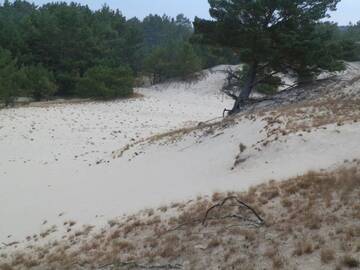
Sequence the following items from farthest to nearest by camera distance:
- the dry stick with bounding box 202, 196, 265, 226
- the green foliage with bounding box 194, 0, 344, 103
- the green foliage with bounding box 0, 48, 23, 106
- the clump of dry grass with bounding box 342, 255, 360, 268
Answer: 1. the green foliage with bounding box 0, 48, 23, 106
2. the green foliage with bounding box 194, 0, 344, 103
3. the dry stick with bounding box 202, 196, 265, 226
4. the clump of dry grass with bounding box 342, 255, 360, 268

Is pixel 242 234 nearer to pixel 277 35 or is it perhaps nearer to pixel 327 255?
pixel 327 255

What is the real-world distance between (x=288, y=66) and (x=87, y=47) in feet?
113

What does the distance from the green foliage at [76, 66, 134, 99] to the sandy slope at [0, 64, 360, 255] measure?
47.2ft

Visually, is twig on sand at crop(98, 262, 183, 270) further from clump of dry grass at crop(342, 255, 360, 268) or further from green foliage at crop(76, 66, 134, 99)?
green foliage at crop(76, 66, 134, 99)

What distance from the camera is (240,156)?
14.1 metres

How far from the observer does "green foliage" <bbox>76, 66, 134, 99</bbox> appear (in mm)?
43031

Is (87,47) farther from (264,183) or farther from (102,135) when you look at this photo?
(264,183)

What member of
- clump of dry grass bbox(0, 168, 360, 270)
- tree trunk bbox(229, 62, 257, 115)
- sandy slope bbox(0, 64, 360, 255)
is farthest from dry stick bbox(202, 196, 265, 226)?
tree trunk bbox(229, 62, 257, 115)

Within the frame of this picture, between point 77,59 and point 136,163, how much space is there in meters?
36.9

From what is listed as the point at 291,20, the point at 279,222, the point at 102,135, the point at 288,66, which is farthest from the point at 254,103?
the point at 279,222

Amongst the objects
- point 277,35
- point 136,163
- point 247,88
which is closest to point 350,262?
point 136,163

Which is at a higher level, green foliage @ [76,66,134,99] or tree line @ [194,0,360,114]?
tree line @ [194,0,360,114]

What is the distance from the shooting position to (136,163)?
18406 millimetres

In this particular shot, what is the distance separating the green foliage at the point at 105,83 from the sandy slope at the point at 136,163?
14.4 m
